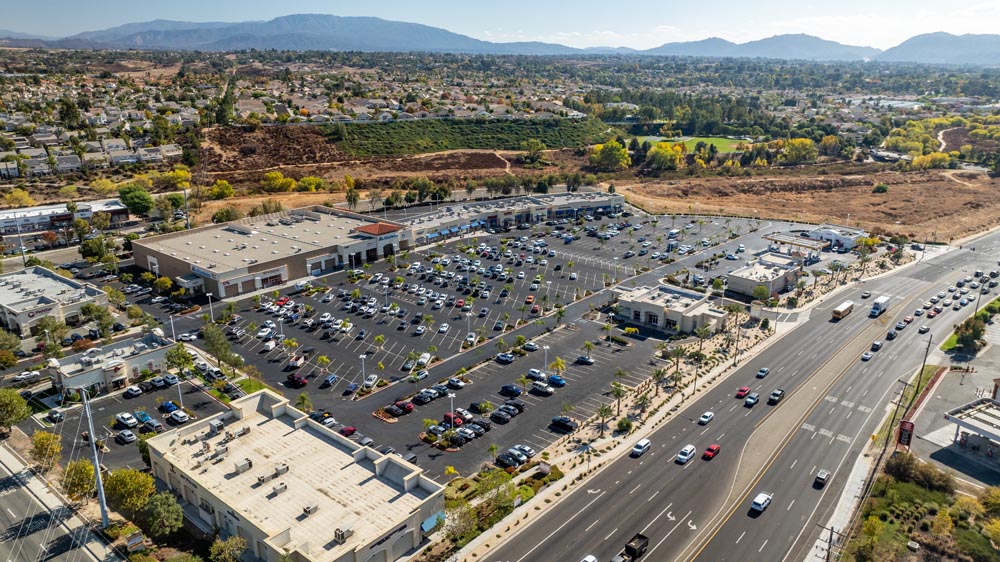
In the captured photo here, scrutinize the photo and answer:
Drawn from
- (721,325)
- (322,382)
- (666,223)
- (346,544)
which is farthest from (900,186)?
(346,544)

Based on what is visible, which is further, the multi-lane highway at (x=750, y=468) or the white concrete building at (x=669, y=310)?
the white concrete building at (x=669, y=310)

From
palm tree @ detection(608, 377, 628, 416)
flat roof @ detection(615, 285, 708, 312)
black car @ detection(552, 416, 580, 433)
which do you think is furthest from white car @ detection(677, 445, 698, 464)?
flat roof @ detection(615, 285, 708, 312)

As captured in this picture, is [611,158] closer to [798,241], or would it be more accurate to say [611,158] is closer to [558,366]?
[798,241]

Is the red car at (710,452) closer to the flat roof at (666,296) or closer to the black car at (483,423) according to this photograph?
the black car at (483,423)

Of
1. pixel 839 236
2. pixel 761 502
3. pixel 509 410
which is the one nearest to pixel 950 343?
pixel 839 236

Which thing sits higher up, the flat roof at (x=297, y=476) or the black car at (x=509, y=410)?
the flat roof at (x=297, y=476)

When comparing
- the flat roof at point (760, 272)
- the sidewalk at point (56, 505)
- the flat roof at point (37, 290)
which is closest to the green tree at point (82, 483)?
the sidewalk at point (56, 505)
